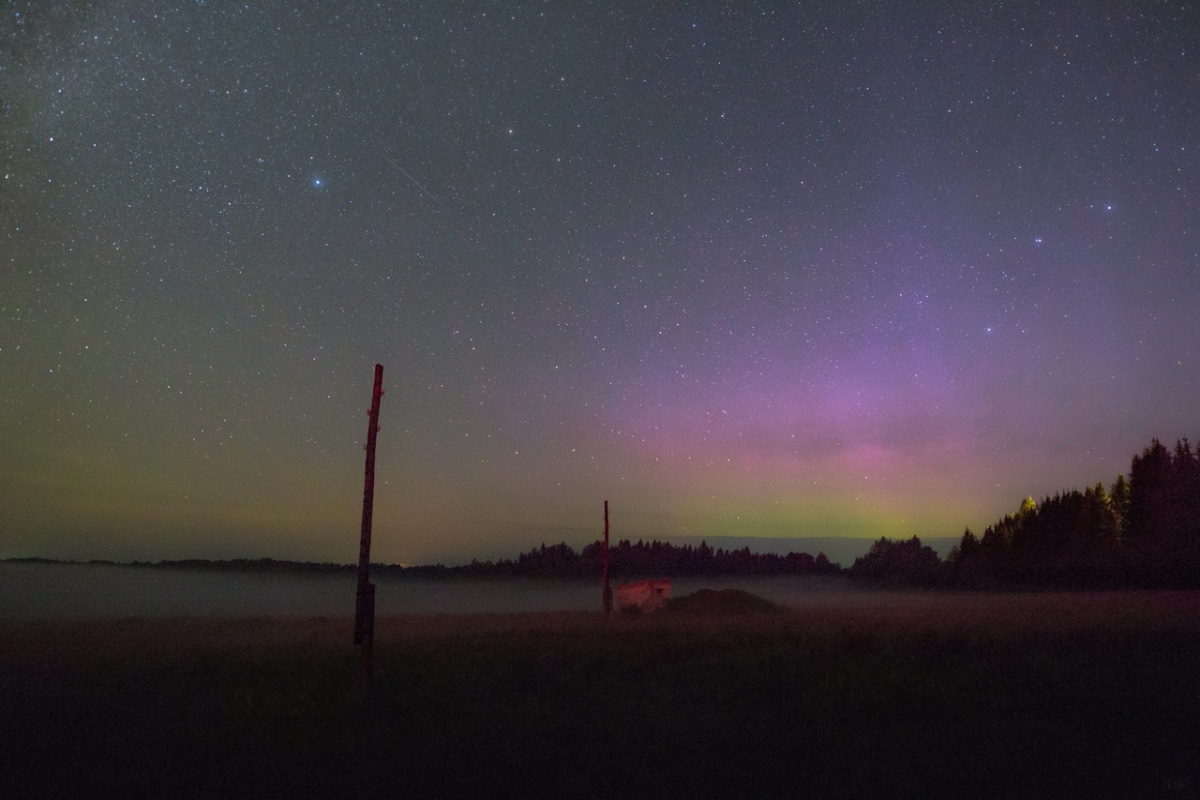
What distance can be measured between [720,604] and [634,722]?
127 ft

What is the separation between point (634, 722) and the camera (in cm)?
1159

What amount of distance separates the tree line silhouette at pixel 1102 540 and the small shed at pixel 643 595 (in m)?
42.5

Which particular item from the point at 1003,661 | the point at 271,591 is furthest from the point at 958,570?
the point at 1003,661

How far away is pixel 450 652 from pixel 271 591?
264 feet

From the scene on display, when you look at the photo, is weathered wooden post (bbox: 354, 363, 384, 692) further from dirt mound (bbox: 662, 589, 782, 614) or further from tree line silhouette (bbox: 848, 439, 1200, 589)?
tree line silhouette (bbox: 848, 439, 1200, 589)

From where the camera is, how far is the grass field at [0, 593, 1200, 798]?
29.0 ft

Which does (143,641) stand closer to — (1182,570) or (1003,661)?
(1003,661)

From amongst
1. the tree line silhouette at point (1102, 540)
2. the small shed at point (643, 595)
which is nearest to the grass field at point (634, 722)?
the small shed at point (643, 595)

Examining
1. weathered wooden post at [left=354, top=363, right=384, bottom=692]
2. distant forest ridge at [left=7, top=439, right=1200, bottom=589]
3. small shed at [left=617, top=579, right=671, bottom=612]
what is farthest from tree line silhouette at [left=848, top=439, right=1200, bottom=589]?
weathered wooden post at [left=354, top=363, right=384, bottom=692]

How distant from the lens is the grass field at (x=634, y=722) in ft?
29.0

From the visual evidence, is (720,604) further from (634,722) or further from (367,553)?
(634,722)

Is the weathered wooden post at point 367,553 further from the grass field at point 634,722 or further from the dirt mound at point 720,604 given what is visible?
the dirt mound at point 720,604

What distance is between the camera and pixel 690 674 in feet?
51.8

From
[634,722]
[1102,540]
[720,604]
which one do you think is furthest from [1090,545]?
[634,722]
